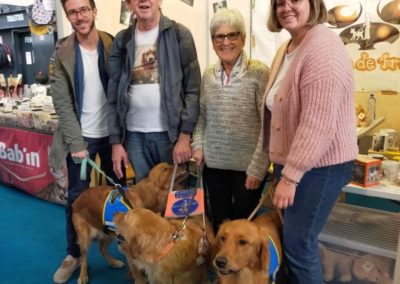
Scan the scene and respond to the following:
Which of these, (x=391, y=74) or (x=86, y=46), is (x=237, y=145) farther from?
(x=391, y=74)

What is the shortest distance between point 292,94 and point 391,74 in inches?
104

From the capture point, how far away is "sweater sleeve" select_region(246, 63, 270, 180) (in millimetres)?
1511

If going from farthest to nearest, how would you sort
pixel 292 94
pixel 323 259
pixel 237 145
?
pixel 323 259
pixel 237 145
pixel 292 94

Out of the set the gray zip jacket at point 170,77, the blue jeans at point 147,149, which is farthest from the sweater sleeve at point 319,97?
the blue jeans at point 147,149

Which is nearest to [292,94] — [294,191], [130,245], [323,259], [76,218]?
[294,191]

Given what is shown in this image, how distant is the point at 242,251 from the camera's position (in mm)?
1393

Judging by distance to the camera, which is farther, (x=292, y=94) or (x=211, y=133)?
(x=211, y=133)

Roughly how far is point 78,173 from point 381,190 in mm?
1531

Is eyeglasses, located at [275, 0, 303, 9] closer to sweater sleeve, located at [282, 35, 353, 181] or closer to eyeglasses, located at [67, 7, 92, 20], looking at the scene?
sweater sleeve, located at [282, 35, 353, 181]

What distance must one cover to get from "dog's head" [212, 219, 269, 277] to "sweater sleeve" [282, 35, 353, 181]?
15.8 inches

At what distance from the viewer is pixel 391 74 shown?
10.9ft

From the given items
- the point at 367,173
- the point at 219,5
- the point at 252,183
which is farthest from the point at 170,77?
the point at 219,5

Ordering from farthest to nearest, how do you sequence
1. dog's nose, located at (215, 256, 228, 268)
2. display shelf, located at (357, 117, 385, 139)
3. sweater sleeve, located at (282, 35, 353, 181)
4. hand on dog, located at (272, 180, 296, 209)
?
display shelf, located at (357, 117, 385, 139), dog's nose, located at (215, 256, 228, 268), hand on dog, located at (272, 180, 296, 209), sweater sleeve, located at (282, 35, 353, 181)

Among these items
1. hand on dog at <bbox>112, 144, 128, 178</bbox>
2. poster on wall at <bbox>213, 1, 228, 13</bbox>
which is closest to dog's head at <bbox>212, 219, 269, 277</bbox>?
hand on dog at <bbox>112, 144, 128, 178</bbox>
